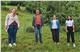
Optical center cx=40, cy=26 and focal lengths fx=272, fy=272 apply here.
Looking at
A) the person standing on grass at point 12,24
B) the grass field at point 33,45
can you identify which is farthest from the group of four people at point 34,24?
the grass field at point 33,45

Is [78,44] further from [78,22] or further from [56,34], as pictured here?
[78,22]

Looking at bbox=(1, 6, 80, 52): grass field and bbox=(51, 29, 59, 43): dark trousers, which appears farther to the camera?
bbox=(51, 29, 59, 43): dark trousers

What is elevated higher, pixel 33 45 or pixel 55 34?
pixel 55 34

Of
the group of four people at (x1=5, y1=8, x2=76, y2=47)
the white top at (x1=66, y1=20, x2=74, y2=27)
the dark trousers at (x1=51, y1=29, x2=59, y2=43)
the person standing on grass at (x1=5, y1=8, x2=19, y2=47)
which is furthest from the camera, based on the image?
the dark trousers at (x1=51, y1=29, x2=59, y2=43)

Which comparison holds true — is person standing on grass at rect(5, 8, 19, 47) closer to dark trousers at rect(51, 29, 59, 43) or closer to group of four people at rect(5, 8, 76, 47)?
group of four people at rect(5, 8, 76, 47)

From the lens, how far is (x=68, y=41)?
11633mm

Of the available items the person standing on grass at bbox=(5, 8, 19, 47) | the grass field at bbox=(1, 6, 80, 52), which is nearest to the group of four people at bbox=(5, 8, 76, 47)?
the person standing on grass at bbox=(5, 8, 19, 47)

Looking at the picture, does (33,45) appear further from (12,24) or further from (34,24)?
(12,24)

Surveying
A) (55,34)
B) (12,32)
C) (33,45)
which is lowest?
(33,45)

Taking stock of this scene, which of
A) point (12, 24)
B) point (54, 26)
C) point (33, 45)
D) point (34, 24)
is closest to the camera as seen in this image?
point (12, 24)

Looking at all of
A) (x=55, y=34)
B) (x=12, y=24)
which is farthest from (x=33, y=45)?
(x=12, y=24)

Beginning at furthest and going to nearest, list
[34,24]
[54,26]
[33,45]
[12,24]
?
1. [33,45]
2. [54,26]
3. [34,24]
4. [12,24]

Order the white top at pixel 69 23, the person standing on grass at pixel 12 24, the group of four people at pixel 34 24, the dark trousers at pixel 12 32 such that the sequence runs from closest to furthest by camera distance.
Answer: the person standing on grass at pixel 12 24 < the group of four people at pixel 34 24 < the dark trousers at pixel 12 32 < the white top at pixel 69 23

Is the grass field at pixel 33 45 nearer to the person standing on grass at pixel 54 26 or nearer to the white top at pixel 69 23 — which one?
the person standing on grass at pixel 54 26
